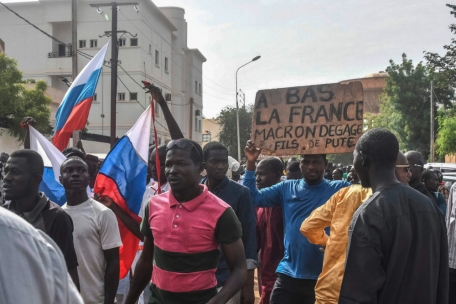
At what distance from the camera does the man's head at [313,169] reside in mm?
5359

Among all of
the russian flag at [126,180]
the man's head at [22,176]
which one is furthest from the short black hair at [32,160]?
the russian flag at [126,180]

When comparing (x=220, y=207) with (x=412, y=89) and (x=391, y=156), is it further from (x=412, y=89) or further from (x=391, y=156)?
(x=412, y=89)

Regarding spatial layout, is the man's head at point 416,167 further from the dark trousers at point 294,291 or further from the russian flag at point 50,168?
the russian flag at point 50,168

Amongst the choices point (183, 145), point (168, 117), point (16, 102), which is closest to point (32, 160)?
point (183, 145)

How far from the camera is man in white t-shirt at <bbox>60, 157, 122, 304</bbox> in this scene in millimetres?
4332

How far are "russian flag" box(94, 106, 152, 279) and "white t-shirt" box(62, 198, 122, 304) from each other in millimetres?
1243

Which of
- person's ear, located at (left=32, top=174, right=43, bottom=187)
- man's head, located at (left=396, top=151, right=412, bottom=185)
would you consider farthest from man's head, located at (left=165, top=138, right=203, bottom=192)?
man's head, located at (left=396, top=151, right=412, bottom=185)

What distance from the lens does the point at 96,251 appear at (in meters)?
4.36

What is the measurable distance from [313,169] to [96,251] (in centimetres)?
211

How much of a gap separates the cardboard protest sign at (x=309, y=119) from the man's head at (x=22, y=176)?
2428mm

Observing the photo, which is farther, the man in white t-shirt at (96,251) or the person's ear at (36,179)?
the man in white t-shirt at (96,251)

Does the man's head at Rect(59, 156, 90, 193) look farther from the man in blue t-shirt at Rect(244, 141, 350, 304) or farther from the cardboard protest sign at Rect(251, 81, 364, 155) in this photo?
the cardboard protest sign at Rect(251, 81, 364, 155)

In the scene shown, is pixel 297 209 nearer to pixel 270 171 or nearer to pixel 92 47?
pixel 270 171

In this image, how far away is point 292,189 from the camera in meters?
5.51
